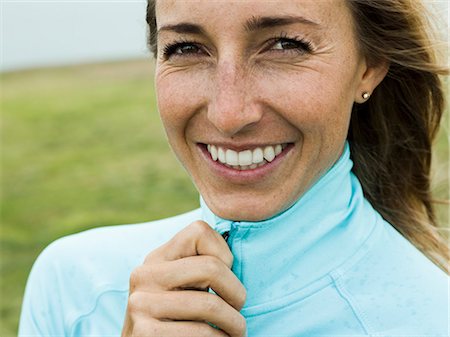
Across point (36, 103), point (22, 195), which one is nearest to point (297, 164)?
point (22, 195)

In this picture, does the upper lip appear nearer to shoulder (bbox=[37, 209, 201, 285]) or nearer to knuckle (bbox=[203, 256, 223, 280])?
knuckle (bbox=[203, 256, 223, 280])

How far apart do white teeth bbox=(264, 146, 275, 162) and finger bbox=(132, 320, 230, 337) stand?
1.43ft

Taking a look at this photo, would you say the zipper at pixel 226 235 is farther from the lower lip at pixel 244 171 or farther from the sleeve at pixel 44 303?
the sleeve at pixel 44 303

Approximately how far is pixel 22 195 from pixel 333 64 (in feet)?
18.2

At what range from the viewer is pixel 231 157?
2.12 m

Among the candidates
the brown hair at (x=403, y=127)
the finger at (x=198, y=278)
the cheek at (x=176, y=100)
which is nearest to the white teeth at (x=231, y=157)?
the cheek at (x=176, y=100)

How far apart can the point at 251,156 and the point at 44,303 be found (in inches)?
34.8

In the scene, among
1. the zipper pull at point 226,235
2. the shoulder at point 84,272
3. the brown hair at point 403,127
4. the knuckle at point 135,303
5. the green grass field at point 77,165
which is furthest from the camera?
the green grass field at point 77,165

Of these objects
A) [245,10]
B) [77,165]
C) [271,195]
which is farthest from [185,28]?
[77,165]

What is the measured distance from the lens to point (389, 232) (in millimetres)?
2420

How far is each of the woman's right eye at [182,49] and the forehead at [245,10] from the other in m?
0.07

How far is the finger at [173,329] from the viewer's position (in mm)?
2010

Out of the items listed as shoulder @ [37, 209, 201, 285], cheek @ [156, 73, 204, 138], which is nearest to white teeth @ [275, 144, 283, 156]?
cheek @ [156, 73, 204, 138]

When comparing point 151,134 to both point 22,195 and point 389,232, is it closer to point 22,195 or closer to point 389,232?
point 22,195
